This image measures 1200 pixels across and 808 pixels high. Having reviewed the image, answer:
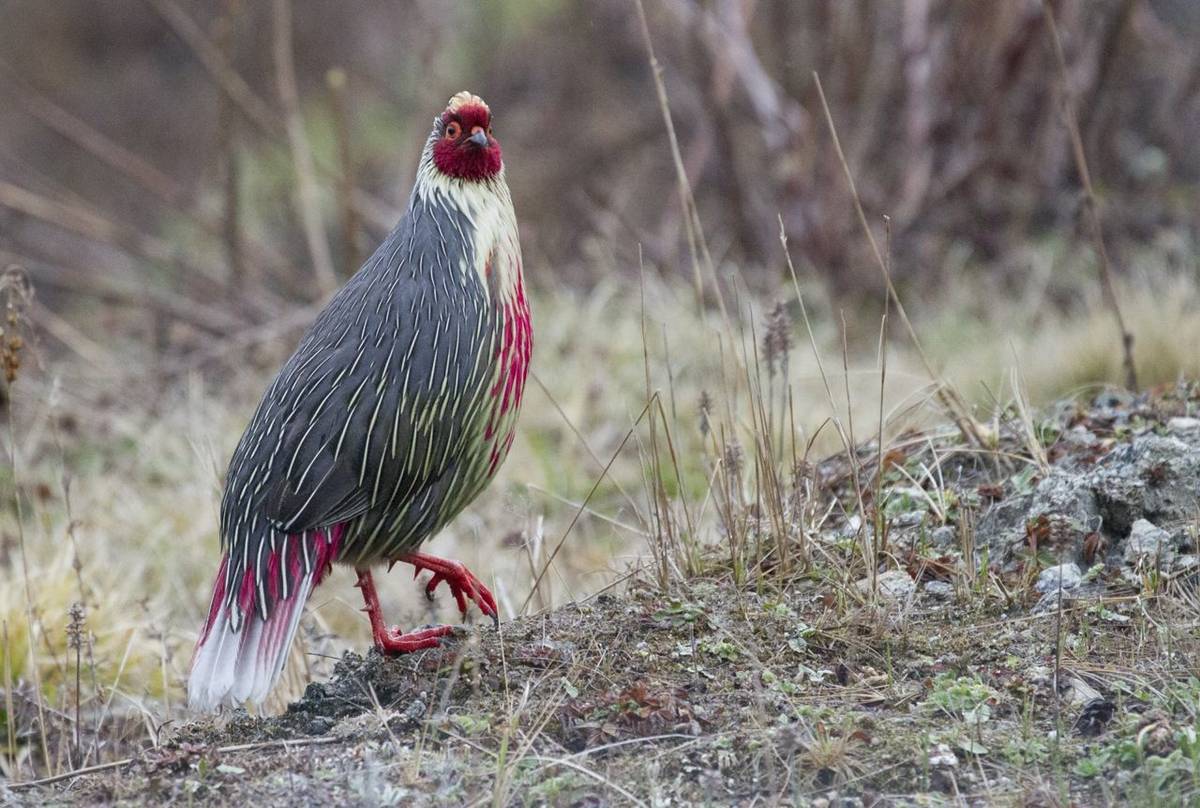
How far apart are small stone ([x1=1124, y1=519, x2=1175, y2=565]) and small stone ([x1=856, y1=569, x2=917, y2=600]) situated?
0.53 metres

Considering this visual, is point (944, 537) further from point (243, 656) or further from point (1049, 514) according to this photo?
point (243, 656)

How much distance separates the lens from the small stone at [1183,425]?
4031 mm

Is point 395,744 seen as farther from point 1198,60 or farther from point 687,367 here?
point 1198,60

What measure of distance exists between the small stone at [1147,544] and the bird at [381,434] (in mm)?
1552

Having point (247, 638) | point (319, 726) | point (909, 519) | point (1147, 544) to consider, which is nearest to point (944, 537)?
point (909, 519)

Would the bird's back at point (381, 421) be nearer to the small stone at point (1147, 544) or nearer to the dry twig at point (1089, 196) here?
the small stone at point (1147, 544)

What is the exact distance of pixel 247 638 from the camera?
11.1 feet

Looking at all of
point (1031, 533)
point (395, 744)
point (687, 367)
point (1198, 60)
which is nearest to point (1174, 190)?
point (1198, 60)

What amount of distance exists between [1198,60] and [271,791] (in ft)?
25.9

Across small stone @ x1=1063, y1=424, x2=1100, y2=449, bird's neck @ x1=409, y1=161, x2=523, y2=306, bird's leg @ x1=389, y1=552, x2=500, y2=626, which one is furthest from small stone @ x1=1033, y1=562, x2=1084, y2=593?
bird's neck @ x1=409, y1=161, x2=523, y2=306

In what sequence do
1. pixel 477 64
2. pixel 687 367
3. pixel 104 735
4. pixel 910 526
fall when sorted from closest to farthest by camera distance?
pixel 910 526 < pixel 104 735 < pixel 687 367 < pixel 477 64

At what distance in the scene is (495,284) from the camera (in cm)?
374

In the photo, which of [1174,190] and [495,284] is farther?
[1174,190]

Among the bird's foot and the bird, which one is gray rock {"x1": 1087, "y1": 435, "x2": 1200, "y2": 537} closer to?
the bird
